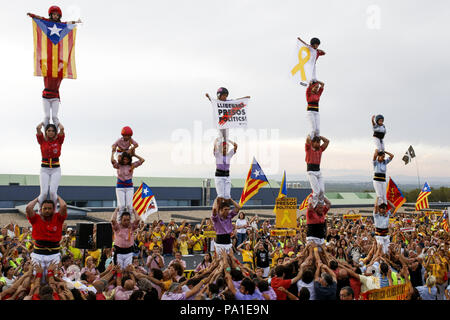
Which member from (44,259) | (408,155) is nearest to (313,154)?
(44,259)

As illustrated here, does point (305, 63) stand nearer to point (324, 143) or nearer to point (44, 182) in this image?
point (324, 143)

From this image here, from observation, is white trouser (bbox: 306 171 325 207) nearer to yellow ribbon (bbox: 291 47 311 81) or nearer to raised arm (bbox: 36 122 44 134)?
yellow ribbon (bbox: 291 47 311 81)

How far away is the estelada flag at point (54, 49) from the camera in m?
8.06

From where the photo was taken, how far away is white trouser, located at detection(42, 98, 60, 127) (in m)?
8.13

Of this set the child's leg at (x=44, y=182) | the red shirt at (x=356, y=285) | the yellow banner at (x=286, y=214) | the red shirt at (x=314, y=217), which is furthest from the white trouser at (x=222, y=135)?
the yellow banner at (x=286, y=214)

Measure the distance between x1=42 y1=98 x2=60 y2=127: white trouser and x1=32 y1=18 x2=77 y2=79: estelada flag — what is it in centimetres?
52

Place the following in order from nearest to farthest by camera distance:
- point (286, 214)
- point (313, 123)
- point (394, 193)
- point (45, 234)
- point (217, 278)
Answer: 1. point (217, 278)
2. point (45, 234)
3. point (313, 123)
4. point (286, 214)
5. point (394, 193)

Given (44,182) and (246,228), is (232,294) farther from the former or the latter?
(246,228)

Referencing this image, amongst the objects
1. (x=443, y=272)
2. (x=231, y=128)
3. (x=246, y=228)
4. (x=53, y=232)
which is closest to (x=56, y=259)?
(x=53, y=232)

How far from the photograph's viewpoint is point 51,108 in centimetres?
820

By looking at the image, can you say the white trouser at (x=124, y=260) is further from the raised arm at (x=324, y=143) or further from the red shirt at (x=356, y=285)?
the raised arm at (x=324, y=143)

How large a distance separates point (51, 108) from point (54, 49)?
49.4 inches

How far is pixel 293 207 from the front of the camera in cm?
1405
